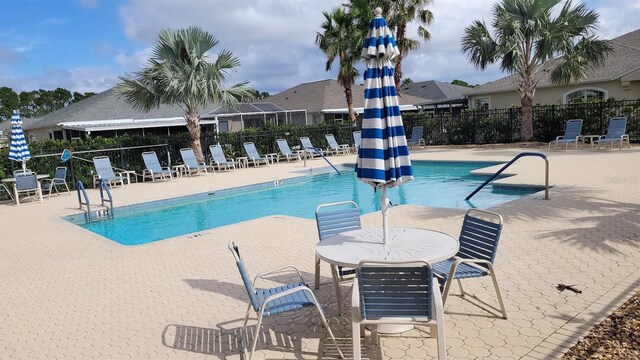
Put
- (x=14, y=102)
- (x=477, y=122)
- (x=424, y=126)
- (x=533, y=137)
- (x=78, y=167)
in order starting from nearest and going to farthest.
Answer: (x=78, y=167), (x=533, y=137), (x=477, y=122), (x=424, y=126), (x=14, y=102)

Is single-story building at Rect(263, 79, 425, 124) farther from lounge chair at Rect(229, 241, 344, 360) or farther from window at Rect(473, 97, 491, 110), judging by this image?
lounge chair at Rect(229, 241, 344, 360)

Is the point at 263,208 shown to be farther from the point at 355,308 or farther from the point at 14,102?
the point at 14,102

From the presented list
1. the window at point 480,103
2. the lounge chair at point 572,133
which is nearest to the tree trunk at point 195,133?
the lounge chair at point 572,133

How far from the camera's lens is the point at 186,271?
20.5ft

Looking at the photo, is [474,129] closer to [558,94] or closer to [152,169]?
[558,94]

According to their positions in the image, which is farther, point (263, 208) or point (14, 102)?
point (14, 102)

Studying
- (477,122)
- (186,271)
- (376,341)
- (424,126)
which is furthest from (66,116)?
(376,341)

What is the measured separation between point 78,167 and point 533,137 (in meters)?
18.2

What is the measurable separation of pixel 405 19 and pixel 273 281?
19.3 metres

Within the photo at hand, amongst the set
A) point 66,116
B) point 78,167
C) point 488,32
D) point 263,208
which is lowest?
point 263,208

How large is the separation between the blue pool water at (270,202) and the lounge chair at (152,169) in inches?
159

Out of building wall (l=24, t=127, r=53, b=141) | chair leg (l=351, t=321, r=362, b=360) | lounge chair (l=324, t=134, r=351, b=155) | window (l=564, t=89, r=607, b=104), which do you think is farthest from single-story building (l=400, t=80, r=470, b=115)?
chair leg (l=351, t=321, r=362, b=360)

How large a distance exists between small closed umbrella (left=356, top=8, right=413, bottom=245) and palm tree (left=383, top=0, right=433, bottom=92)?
19041mm

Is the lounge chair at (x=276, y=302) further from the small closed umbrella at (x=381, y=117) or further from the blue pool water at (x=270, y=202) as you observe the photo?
the blue pool water at (x=270, y=202)
